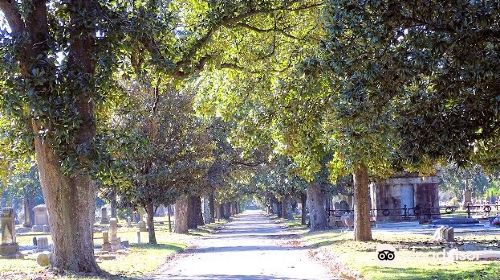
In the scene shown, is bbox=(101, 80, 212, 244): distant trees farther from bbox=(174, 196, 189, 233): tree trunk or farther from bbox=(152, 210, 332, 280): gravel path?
bbox=(174, 196, 189, 233): tree trunk

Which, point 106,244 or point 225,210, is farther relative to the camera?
point 225,210

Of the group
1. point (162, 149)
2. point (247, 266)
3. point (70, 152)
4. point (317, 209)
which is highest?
point (162, 149)

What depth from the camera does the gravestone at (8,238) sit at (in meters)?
25.1

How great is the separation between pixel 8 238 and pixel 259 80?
41.6 ft

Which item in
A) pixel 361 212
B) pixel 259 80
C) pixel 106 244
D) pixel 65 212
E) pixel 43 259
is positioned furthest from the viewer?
pixel 106 244

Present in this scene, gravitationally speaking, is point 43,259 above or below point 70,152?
below

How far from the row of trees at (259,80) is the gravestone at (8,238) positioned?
791 cm

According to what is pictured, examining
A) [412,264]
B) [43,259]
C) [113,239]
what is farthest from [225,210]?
[412,264]

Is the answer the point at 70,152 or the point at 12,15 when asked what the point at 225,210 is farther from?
the point at 70,152

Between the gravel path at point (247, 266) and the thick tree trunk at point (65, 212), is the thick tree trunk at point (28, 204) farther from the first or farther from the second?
the thick tree trunk at point (65, 212)

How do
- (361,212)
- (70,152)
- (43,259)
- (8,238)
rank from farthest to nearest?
(8,238) → (361,212) → (43,259) → (70,152)

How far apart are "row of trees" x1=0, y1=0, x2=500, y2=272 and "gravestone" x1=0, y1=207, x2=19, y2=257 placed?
25.9ft

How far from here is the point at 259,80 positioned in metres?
20.4

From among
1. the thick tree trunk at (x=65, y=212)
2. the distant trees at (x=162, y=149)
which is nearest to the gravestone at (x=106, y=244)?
the distant trees at (x=162, y=149)
